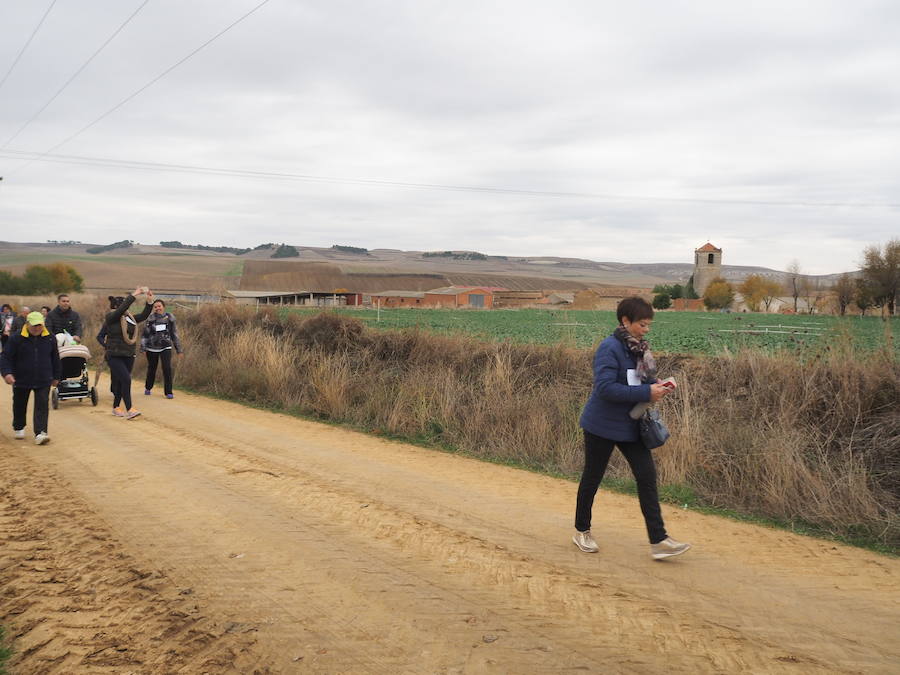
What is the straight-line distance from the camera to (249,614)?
4703 mm

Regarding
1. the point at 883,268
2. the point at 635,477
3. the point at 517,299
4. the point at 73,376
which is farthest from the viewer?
the point at 517,299

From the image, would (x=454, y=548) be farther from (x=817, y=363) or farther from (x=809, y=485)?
(x=817, y=363)

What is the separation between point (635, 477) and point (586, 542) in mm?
718

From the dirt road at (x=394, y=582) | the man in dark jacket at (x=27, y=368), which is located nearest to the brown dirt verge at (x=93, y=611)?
the dirt road at (x=394, y=582)

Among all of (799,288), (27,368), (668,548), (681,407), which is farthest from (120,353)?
(799,288)

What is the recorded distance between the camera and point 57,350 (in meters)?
10.7

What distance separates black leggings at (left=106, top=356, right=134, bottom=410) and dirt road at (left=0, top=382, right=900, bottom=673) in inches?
151

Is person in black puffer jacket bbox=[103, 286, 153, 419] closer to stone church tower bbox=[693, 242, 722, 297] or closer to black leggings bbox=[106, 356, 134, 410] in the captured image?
black leggings bbox=[106, 356, 134, 410]

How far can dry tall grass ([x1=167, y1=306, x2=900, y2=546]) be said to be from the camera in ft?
24.9

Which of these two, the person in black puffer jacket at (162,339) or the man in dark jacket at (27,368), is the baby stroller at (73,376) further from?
the man in dark jacket at (27,368)

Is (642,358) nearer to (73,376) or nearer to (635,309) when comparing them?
(635,309)

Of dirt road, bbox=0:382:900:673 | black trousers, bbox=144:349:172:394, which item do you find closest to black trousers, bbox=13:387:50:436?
dirt road, bbox=0:382:900:673

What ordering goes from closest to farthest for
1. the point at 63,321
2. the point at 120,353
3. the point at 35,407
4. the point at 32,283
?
the point at 35,407 < the point at 120,353 < the point at 63,321 < the point at 32,283

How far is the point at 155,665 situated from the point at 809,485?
20.9 ft
